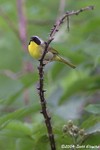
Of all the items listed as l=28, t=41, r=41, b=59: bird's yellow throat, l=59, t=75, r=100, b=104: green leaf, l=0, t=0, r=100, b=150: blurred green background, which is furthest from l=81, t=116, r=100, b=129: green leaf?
l=59, t=75, r=100, b=104: green leaf

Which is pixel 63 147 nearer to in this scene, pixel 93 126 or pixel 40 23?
pixel 93 126

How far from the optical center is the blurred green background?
1.78m

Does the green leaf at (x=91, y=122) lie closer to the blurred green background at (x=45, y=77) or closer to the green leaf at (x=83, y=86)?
the blurred green background at (x=45, y=77)

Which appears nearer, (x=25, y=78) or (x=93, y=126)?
(x=93, y=126)

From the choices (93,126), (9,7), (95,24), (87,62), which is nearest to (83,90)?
(87,62)

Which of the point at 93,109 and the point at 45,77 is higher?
the point at 45,77

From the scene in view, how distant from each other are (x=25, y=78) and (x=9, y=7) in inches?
63.5

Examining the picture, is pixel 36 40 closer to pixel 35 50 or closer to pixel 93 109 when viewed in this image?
pixel 35 50

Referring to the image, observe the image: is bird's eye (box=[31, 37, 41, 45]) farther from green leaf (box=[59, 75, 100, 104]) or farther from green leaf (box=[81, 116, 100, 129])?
green leaf (box=[59, 75, 100, 104])

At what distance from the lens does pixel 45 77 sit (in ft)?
8.46

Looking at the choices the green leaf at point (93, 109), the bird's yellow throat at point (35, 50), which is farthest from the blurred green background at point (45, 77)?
the bird's yellow throat at point (35, 50)

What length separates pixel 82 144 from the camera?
168 cm

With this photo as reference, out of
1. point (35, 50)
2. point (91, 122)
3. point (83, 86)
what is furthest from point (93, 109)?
point (83, 86)

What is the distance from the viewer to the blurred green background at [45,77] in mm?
1777
